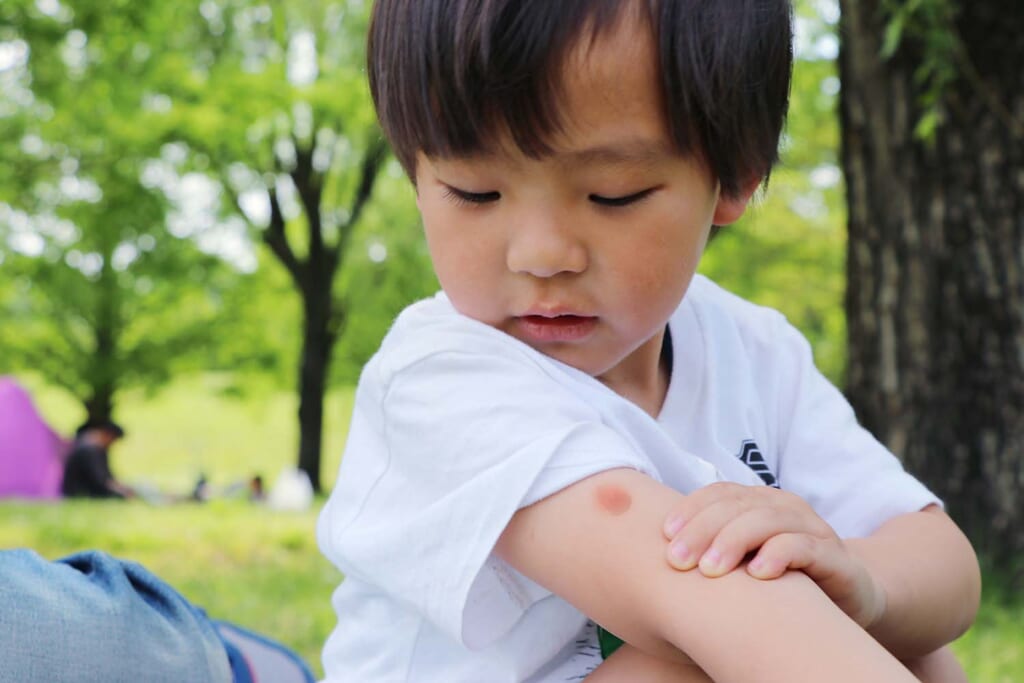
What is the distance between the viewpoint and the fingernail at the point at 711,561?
3.28 ft

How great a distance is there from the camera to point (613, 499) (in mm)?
1073

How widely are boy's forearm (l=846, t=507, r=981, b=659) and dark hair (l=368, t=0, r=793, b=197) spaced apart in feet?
1.58

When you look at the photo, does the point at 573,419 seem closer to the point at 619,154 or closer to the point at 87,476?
the point at 619,154

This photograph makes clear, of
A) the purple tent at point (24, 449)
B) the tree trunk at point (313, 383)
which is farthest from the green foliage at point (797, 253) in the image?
the purple tent at point (24, 449)

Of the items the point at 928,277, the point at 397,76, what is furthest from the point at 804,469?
the point at 928,277

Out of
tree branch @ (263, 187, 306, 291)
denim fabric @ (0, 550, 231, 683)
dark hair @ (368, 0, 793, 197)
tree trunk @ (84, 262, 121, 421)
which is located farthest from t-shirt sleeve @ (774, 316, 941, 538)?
tree trunk @ (84, 262, 121, 421)

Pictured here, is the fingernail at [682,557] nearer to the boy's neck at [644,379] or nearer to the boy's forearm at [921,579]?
the boy's forearm at [921,579]

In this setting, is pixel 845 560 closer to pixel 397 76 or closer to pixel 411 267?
pixel 397 76

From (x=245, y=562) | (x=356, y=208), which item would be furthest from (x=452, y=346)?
(x=356, y=208)

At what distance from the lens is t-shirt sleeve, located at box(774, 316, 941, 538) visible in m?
1.50

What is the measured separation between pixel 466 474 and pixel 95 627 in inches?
25.2

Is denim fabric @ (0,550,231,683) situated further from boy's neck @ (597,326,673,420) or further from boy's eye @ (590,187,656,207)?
boy's eye @ (590,187,656,207)

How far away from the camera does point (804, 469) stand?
5.16 ft

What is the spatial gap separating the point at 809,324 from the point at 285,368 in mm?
7863
